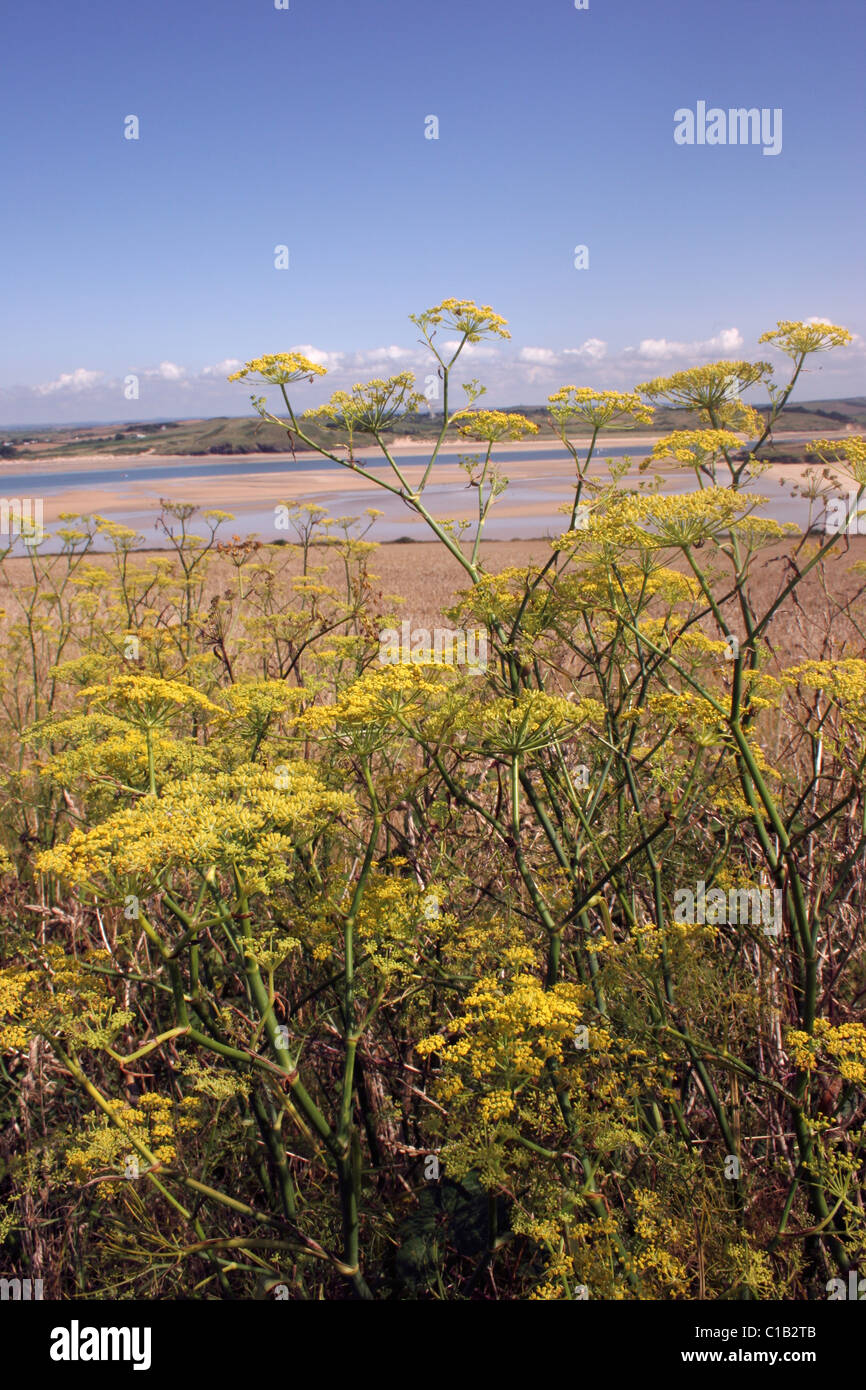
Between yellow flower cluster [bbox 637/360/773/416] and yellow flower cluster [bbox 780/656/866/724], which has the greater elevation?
yellow flower cluster [bbox 637/360/773/416]

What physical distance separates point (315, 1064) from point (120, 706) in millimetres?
1981

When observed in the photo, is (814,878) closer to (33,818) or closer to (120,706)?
(120,706)

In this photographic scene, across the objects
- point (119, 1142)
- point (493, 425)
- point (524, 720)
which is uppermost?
point (493, 425)

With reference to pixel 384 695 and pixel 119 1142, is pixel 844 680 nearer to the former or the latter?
pixel 384 695

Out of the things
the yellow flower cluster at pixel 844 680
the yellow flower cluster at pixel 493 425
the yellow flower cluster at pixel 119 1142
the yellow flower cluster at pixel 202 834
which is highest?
the yellow flower cluster at pixel 493 425

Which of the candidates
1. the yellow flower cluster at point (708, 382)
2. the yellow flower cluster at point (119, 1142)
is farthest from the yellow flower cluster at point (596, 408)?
the yellow flower cluster at point (119, 1142)

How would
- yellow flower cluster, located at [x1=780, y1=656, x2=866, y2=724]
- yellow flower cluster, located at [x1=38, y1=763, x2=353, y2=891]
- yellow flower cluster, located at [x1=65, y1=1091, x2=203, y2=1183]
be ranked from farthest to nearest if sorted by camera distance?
1. yellow flower cluster, located at [x1=780, y1=656, x2=866, y2=724]
2. yellow flower cluster, located at [x1=65, y1=1091, x2=203, y2=1183]
3. yellow flower cluster, located at [x1=38, y1=763, x2=353, y2=891]

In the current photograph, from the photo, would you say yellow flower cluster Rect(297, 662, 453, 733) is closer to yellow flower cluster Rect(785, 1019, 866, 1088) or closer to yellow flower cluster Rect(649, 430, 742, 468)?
yellow flower cluster Rect(649, 430, 742, 468)

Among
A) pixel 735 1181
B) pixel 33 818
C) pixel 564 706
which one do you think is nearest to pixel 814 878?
pixel 735 1181

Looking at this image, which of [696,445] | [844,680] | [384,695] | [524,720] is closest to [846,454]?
[696,445]

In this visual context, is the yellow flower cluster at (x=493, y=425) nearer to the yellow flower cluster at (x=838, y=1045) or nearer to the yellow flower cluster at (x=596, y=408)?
the yellow flower cluster at (x=596, y=408)

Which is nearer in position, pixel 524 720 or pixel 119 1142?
pixel 119 1142

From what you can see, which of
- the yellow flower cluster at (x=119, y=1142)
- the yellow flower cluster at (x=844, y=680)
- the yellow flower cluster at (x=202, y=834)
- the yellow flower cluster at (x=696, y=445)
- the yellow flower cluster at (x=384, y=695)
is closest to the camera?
the yellow flower cluster at (x=202, y=834)

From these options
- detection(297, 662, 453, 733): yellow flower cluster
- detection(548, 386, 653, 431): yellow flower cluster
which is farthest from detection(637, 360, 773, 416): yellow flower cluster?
detection(297, 662, 453, 733): yellow flower cluster
